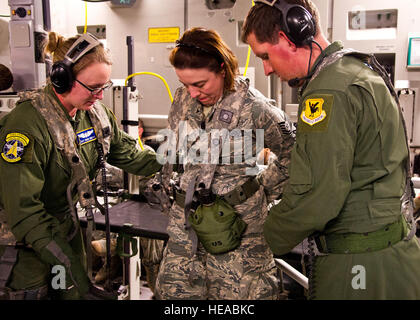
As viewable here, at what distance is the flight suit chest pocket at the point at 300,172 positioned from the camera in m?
1.13

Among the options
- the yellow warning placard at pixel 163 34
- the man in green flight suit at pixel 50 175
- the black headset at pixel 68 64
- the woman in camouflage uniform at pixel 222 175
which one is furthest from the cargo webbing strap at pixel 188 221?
the yellow warning placard at pixel 163 34

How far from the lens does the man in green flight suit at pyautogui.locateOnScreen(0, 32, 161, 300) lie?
151cm

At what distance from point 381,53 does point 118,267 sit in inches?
104

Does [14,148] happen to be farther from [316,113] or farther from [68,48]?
[316,113]

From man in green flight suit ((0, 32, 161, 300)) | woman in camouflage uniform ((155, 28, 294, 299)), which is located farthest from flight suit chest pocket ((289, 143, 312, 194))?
man in green flight suit ((0, 32, 161, 300))

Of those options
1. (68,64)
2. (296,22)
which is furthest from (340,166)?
(68,64)

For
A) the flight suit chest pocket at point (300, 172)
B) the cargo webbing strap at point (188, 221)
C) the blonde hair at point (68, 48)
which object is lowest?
the cargo webbing strap at point (188, 221)

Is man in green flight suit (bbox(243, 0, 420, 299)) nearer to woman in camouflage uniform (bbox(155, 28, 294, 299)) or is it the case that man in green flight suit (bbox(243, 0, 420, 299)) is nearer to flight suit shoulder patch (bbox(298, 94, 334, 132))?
flight suit shoulder patch (bbox(298, 94, 334, 132))

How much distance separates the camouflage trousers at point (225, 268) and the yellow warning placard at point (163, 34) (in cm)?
182

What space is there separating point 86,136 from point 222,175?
0.65m

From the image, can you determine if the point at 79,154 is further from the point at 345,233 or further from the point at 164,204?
the point at 345,233

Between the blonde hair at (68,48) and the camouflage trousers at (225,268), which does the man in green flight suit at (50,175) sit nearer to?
the blonde hair at (68,48)

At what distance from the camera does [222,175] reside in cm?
165

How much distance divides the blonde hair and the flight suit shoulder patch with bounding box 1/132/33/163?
12.9 inches
